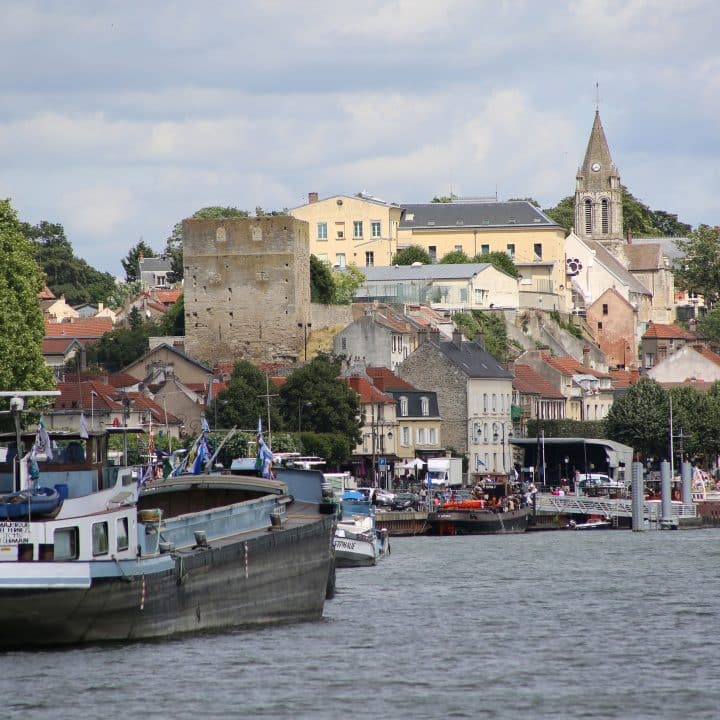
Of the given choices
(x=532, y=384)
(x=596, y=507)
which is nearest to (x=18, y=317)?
(x=596, y=507)

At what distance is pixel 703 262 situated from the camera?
627ft

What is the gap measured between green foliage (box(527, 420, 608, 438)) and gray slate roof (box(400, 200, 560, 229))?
43015 millimetres

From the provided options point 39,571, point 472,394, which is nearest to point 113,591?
point 39,571

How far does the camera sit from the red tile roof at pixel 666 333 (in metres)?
172

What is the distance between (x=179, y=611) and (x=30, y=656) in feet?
11.4

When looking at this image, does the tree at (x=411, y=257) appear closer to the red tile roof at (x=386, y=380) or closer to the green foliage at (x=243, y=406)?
the red tile roof at (x=386, y=380)

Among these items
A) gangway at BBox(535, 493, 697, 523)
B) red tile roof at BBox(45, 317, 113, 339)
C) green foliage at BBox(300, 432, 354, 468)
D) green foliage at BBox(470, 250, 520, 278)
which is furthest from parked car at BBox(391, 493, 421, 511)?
green foliage at BBox(470, 250, 520, 278)

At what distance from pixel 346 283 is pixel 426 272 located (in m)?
8.23

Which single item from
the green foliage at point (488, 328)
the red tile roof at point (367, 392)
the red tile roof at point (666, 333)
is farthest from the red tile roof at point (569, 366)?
the red tile roof at point (367, 392)

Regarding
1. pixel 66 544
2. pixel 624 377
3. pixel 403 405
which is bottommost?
pixel 66 544

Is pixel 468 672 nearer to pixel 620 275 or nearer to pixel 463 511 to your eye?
pixel 463 511

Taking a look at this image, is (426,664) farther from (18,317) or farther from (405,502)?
(405,502)

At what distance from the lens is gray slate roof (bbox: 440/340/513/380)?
125875mm

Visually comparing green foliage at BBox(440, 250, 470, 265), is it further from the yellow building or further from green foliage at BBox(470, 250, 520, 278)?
the yellow building
